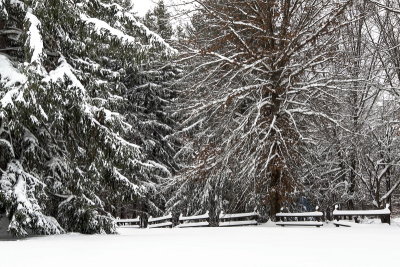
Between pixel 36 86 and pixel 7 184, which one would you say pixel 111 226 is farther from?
pixel 36 86

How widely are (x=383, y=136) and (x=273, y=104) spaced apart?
9082 mm

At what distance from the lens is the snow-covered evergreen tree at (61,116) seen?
989 centimetres

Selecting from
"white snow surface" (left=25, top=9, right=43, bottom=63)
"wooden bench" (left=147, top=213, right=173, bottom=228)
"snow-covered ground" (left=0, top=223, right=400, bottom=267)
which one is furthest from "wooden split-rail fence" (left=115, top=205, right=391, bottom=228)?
"white snow surface" (left=25, top=9, right=43, bottom=63)

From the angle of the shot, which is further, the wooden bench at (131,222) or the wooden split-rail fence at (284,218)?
the wooden bench at (131,222)

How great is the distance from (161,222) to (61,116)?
52.9 feet

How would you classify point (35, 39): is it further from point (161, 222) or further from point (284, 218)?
point (161, 222)

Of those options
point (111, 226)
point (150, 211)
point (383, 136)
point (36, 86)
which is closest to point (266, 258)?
point (36, 86)

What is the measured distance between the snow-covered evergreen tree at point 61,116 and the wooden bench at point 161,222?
36.1 ft

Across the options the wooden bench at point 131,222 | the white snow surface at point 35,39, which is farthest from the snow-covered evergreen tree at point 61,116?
the wooden bench at point 131,222

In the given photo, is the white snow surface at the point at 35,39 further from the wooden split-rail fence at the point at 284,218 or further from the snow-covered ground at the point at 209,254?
Result: the wooden split-rail fence at the point at 284,218

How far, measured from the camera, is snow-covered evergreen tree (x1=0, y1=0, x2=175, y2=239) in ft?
32.4

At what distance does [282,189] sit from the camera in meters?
→ 15.4

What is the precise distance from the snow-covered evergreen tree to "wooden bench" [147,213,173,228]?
1102cm

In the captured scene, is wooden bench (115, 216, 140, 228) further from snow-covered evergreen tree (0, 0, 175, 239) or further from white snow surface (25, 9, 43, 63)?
white snow surface (25, 9, 43, 63)
